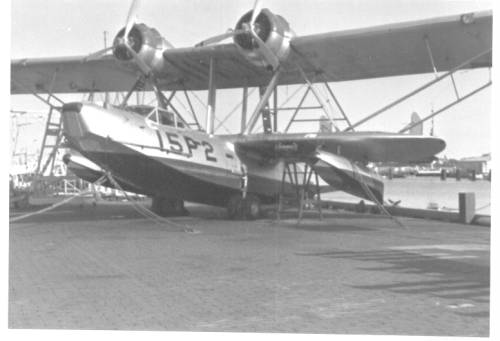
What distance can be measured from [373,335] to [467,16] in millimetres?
10566

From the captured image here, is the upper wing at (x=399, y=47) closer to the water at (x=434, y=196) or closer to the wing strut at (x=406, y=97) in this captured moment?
the wing strut at (x=406, y=97)

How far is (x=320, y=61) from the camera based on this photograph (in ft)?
57.7

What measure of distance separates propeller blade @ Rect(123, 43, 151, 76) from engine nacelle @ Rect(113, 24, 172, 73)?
10cm

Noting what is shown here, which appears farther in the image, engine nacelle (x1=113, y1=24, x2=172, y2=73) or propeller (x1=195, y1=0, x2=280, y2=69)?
engine nacelle (x1=113, y1=24, x2=172, y2=73)

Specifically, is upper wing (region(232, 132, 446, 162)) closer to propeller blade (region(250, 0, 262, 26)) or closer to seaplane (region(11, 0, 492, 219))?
seaplane (region(11, 0, 492, 219))

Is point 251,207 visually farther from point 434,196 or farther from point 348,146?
point 434,196

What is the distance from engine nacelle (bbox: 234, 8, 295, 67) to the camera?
54.0 ft

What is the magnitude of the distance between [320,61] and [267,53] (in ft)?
6.24

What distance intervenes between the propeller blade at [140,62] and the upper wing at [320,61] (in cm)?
56

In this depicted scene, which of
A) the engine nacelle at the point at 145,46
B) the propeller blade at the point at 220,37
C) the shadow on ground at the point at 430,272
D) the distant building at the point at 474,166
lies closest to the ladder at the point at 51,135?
the engine nacelle at the point at 145,46

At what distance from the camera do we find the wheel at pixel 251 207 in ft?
55.8

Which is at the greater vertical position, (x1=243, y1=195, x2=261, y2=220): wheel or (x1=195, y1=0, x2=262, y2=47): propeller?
(x1=195, y1=0, x2=262, y2=47): propeller

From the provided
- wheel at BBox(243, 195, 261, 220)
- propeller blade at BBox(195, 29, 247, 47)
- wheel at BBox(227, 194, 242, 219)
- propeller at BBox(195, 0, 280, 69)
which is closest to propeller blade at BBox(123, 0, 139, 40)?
propeller blade at BBox(195, 29, 247, 47)

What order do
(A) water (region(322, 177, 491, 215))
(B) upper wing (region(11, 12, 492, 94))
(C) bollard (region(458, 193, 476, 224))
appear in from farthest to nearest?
(A) water (region(322, 177, 491, 215)), (C) bollard (region(458, 193, 476, 224)), (B) upper wing (region(11, 12, 492, 94))
